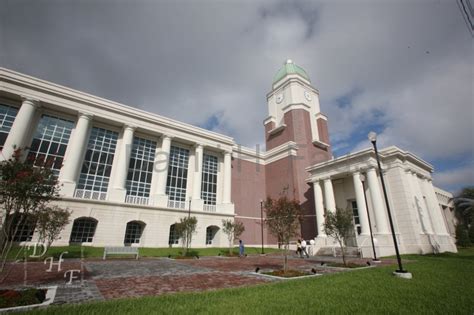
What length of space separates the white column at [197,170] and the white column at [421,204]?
24955 millimetres

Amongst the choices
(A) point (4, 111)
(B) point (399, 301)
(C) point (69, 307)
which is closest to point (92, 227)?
(A) point (4, 111)

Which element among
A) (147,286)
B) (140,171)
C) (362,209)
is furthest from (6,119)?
(362,209)

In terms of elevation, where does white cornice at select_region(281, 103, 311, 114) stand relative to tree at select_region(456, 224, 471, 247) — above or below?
above

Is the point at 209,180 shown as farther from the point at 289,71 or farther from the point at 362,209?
the point at 289,71

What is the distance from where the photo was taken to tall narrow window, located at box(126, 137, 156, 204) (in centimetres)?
2762

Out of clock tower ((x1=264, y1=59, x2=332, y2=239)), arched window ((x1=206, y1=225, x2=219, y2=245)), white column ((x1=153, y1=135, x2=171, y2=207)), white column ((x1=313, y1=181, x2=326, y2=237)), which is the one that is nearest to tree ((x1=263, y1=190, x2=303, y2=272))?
white column ((x1=313, y1=181, x2=326, y2=237))

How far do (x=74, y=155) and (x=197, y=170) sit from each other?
46.4 feet

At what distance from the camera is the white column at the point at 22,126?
21.2 metres

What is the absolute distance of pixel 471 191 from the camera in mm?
46312

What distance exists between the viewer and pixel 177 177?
103 feet

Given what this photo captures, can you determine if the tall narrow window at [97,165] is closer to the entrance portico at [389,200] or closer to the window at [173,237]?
the window at [173,237]

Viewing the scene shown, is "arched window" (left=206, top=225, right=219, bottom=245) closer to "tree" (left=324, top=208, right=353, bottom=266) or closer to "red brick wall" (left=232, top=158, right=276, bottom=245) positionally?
"red brick wall" (left=232, top=158, right=276, bottom=245)

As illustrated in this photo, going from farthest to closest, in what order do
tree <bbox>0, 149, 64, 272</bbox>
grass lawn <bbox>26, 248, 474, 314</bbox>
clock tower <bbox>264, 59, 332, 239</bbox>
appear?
clock tower <bbox>264, 59, 332, 239</bbox> → tree <bbox>0, 149, 64, 272</bbox> → grass lawn <bbox>26, 248, 474, 314</bbox>

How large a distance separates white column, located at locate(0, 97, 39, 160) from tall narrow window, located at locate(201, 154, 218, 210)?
20198mm
